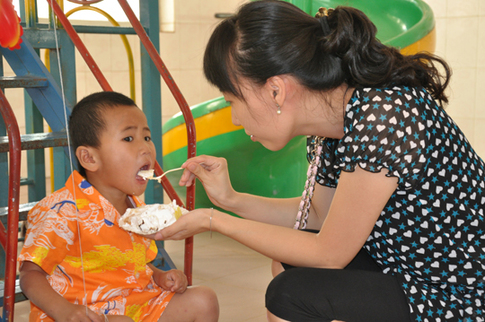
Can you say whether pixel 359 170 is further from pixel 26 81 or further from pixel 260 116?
pixel 26 81

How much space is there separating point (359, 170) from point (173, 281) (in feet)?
2.49

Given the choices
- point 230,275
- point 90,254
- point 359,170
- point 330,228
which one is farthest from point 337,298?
point 230,275

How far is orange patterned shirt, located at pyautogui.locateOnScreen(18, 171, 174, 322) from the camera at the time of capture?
152 cm

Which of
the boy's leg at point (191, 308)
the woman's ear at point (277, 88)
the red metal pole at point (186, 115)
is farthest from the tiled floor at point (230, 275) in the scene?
the woman's ear at point (277, 88)

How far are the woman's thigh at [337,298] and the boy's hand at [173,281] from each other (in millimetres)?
451

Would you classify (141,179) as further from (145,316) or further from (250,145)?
(250,145)

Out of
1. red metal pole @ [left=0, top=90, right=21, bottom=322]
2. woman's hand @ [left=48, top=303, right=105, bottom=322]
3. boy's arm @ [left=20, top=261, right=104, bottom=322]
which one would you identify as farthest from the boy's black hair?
woman's hand @ [left=48, top=303, right=105, bottom=322]

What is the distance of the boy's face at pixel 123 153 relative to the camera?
5.46ft

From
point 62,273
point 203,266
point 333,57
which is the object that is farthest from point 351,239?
point 203,266

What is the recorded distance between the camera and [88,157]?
171 cm

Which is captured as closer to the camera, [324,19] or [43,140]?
[324,19]

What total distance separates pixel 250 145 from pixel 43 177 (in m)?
1.33

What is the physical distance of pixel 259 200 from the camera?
1.81 meters

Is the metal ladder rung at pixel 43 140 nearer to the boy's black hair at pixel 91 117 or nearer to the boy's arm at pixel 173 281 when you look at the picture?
the boy's black hair at pixel 91 117
